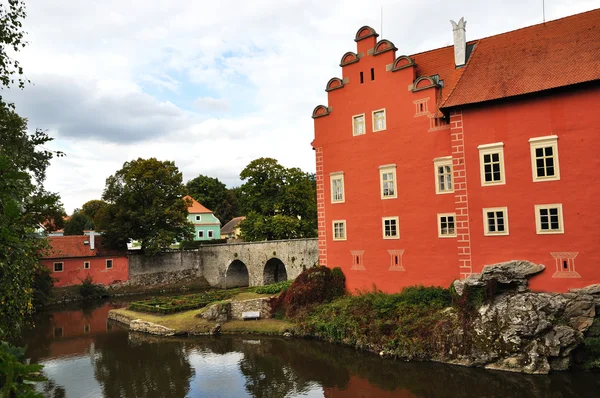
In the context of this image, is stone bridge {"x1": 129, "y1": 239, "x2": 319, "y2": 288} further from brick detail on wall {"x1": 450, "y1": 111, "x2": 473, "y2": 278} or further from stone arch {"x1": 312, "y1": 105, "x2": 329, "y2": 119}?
brick detail on wall {"x1": 450, "y1": 111, "x2": 473, "y2": 278}

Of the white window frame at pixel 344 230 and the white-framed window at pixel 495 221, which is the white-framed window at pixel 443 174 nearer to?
the white-framed window at pixel 495 221

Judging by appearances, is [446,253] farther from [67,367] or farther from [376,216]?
[67,367]

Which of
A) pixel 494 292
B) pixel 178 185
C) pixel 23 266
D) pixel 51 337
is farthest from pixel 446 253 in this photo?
pixel 178 185

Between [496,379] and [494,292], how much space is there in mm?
2963

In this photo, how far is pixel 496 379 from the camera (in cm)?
1310

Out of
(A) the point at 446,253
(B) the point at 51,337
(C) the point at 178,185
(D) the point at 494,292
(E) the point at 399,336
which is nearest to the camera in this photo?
(D) the point at 494,292

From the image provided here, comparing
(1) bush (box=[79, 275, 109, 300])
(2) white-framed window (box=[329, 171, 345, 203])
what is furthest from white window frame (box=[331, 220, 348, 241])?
(1) bush (box=[79, 275, 109, 300])

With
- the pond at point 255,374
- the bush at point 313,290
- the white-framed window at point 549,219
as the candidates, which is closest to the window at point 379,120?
the bush at point 313,290

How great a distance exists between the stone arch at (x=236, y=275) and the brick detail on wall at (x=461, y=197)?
76.5ft

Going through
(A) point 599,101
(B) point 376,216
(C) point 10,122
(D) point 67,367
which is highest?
(A) point 599,101

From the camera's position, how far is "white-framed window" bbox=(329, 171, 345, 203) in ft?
69.2

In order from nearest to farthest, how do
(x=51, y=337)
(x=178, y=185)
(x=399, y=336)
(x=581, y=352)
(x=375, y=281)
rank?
(x=581, y=352)
(x=399, y=336)
(x=375, y=281)
(x=51, y=337)
(x=178, y=185)

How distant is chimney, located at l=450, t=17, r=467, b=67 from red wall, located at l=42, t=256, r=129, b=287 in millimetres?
30325

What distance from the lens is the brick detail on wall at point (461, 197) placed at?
16531 millimetres
